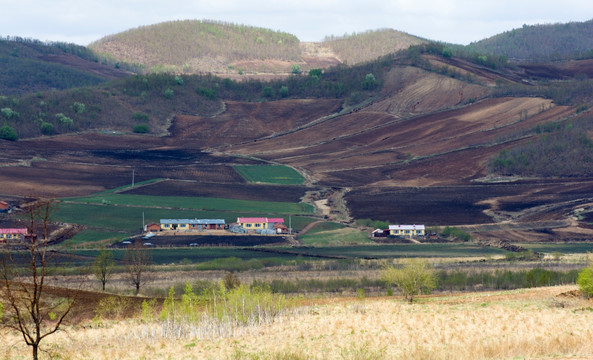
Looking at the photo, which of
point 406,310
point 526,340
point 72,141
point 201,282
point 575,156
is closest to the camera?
point 526,340

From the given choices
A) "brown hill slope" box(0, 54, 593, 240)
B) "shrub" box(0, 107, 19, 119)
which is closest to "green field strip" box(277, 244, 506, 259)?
"brown hill slope" box(0, 54, 593, 240)

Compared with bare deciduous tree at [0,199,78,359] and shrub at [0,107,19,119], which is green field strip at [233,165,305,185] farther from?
bare deciduous tree at [0,199,78,359]

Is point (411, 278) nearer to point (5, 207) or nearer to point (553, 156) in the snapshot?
point (5, 207)

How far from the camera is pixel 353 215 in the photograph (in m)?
133

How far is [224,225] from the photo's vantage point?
122 meters

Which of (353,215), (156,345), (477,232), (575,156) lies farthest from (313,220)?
(156,345)

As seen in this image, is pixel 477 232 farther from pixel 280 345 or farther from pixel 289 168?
pixel 280 345

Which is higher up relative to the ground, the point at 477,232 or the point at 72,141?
the point at 72,141

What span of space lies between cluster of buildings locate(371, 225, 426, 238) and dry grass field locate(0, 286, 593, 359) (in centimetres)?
6316

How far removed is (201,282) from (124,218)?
162ft

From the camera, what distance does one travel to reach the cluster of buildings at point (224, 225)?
119500mm

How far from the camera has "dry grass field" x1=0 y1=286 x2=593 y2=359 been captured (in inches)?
1483

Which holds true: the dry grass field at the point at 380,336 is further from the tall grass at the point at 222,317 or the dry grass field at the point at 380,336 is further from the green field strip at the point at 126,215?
the green field strip at the point at 126,215

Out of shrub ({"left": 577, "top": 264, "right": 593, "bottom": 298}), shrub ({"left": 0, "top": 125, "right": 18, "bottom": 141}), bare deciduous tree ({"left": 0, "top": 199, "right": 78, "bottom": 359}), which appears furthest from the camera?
shrub ({"left": 0, "top": 125, "right": 18, "bottom": 141})
